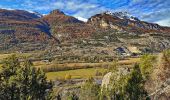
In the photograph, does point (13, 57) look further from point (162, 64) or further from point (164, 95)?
point (162, 64)

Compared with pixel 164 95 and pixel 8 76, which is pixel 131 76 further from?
pixel 8 76

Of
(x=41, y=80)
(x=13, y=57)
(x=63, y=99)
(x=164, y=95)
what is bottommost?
(x=63, y=99)

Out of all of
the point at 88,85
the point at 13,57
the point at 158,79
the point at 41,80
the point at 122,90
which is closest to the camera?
the point at 13,57

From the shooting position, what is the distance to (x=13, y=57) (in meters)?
70.1

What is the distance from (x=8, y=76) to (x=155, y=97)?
3780 centimetres

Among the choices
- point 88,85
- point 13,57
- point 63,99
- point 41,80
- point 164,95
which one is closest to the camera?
point 13,57

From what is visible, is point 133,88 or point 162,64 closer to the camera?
point 133,88

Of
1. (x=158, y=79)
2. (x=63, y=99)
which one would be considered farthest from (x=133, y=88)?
(x=63, y=99)

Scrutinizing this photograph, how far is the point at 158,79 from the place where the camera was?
102 metres

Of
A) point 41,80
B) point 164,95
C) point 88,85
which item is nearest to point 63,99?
point 88,85

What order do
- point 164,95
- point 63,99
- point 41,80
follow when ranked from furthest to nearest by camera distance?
point 63,99
point 164,95
point 41,80

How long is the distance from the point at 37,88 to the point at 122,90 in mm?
20007

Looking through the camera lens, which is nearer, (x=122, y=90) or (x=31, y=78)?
(x=31, y=78)

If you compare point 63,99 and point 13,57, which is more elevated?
point 13,57
